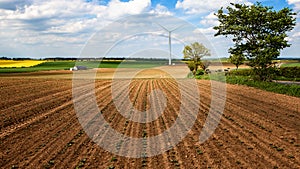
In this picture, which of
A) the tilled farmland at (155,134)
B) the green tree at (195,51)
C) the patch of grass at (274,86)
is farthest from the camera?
the green tree at (195,51)

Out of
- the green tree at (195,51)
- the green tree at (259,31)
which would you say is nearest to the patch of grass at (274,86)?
the green tree at (259,31)

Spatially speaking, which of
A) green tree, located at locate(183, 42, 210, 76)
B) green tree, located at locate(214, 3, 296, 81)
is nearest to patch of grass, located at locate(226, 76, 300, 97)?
green tree, located at locate(214, 3, 296, 81)

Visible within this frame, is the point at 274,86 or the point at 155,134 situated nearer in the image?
the point at 155,134

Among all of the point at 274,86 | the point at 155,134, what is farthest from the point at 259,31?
the point at 155,134

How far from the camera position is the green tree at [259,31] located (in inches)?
1223

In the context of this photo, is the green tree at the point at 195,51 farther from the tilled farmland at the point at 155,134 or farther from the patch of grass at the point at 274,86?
the tilled farmland at the point at 155,134

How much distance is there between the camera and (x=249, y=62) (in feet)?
109

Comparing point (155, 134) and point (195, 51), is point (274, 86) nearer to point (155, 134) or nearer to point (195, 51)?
point (155, 134)

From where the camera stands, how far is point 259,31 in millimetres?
32750

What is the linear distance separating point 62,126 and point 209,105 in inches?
398

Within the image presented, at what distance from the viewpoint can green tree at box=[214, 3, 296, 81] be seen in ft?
102

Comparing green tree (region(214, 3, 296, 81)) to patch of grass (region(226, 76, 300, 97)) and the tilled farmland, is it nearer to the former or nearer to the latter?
patch of grass (region(226, 76, 300, 97))

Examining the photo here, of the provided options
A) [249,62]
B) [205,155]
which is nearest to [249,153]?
[205,155]

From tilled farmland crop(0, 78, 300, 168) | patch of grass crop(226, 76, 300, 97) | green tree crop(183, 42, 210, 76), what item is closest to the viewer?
tilled farmland crop(0, 78, 300, 168)
